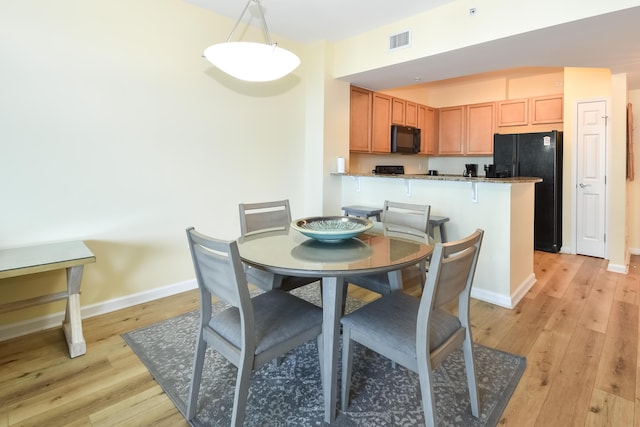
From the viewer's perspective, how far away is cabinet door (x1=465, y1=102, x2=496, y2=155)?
5.41 m

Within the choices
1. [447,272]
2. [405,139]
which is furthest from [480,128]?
[447,272]

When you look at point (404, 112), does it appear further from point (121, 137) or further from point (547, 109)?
point (121, 137)

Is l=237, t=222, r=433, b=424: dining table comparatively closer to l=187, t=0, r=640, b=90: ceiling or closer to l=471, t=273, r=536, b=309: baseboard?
l=471, t=273, r=536, b=309: baseboard

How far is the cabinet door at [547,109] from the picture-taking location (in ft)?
15.7

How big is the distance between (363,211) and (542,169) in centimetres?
265

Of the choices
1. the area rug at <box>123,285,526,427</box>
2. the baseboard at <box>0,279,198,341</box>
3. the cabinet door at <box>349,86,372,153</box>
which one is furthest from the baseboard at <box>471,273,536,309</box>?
the baseboard at <box>0,279,198,341</box>

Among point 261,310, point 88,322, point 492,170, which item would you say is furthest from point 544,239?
point 88,322

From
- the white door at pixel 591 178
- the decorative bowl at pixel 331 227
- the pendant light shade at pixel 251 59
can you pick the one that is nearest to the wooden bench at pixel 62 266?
the decorative bowl at pixel 331 227

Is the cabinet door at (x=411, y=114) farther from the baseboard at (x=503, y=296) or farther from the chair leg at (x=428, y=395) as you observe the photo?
the chair leg at (x=428, y=395)

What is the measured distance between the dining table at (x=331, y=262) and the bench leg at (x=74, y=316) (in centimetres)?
112

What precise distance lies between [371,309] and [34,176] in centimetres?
242

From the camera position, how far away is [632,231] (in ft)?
14.6

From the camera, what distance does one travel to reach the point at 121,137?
2709 mm

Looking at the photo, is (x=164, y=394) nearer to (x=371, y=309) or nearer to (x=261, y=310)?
(x=261, y=310)
